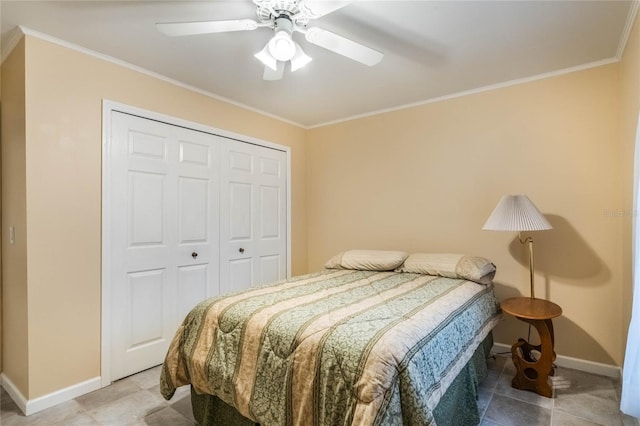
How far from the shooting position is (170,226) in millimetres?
2648

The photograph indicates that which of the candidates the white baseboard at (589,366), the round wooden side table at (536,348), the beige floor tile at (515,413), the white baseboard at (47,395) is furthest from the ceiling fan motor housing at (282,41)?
the white baseboard at (589,366)

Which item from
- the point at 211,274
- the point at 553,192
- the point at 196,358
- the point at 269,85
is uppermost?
the point at 269,85

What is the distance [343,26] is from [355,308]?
1628 millimetres

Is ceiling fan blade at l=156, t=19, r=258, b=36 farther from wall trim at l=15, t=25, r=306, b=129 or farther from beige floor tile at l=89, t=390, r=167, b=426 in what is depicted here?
beige floor tile at l=89, t=390, r=167, b=426

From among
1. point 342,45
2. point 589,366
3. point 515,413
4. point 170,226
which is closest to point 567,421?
point 515,413

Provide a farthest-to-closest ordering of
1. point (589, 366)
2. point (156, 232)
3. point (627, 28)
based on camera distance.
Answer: point (156, 232)
point (589, 366)
point (627, 28)

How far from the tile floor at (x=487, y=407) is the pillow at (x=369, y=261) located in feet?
3.48

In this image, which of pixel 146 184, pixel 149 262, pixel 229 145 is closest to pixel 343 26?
pixel 229 145

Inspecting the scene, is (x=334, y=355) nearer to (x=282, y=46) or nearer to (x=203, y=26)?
(x=282, y=46)

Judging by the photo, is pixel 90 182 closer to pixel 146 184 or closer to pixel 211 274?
pixel 146 184

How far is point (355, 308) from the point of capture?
167 cm

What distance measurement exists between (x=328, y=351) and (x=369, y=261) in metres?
1.64

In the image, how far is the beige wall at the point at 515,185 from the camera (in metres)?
2.36

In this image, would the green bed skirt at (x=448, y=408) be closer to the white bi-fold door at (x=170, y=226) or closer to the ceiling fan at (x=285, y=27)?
the white bi-fold door at (x=170, y=226)
